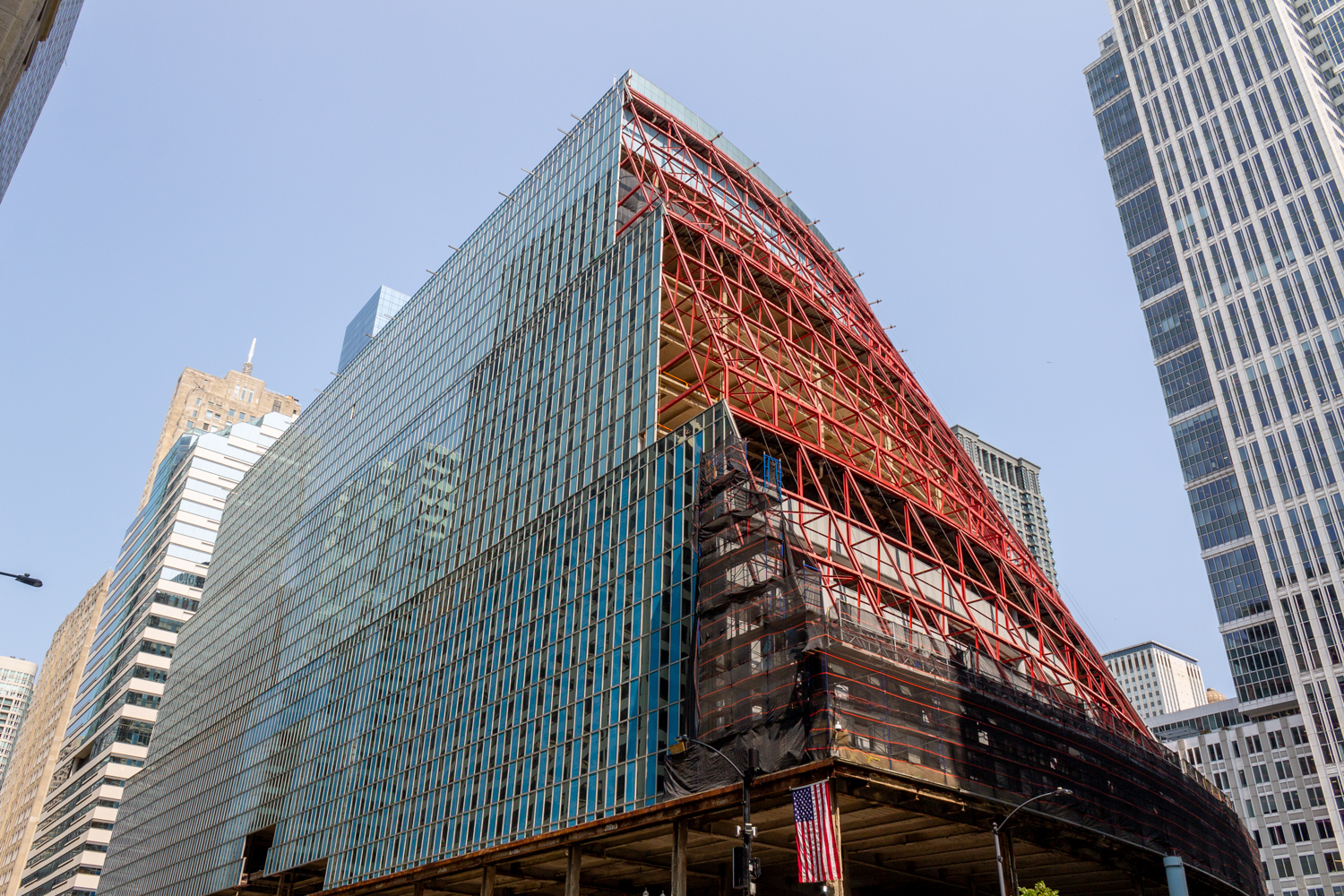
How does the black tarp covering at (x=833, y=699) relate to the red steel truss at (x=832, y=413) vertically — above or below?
below

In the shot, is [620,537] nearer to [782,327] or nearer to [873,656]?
[873,656]

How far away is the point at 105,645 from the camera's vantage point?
161500mm

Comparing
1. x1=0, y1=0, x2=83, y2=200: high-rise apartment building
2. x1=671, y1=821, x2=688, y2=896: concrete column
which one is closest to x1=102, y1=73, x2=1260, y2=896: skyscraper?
x1=671, y1=821, x2=688, y2=896: concrete column

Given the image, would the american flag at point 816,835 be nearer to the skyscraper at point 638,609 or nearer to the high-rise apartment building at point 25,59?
the skyscraper at point 638,609

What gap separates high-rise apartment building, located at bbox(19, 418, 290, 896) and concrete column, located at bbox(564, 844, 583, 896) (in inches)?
4014

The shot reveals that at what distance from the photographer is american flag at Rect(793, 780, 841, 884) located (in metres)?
39.8

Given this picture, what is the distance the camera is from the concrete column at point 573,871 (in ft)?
175

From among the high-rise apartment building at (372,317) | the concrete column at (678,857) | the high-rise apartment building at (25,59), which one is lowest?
the concrete column at (678,857)

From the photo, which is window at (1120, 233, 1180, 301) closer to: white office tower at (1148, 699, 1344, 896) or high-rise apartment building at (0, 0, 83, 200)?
white office tower at (1148, 699, 1344, 896)

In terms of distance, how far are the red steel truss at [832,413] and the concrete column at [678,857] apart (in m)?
14.9

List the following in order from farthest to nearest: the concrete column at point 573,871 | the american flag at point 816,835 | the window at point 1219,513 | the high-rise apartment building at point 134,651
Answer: the high-rise apartment building at point 134,651 < the window at point 1219,513 < the concrete column at point 573,871 < the american flag at point 816,835

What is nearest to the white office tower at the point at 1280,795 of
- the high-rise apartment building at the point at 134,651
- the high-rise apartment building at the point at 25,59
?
the high-rise apartment building at the point at 25,59

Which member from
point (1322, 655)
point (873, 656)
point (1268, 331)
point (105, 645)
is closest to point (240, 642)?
point (105, 645)

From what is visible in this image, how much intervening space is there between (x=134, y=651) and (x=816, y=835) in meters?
131
